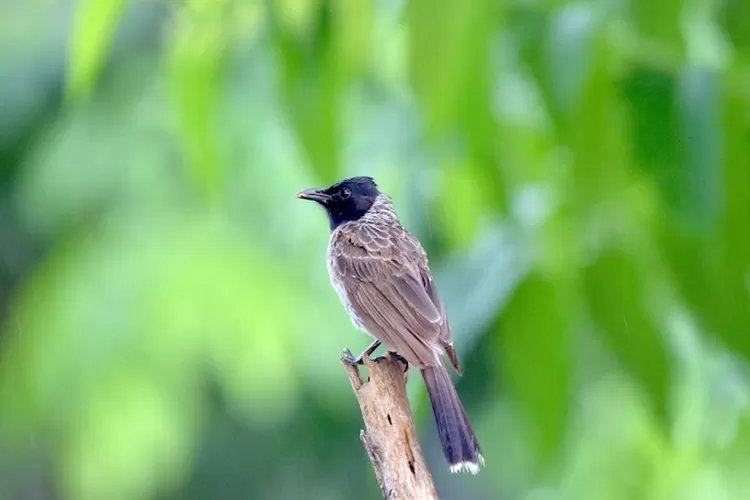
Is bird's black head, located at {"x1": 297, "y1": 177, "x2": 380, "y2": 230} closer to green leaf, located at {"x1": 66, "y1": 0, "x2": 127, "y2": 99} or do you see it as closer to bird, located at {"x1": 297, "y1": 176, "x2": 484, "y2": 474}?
bird, located at {"x1": 297, "y1": 176, "x2": 484, "y2": 474}

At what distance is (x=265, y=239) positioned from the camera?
3.83 m

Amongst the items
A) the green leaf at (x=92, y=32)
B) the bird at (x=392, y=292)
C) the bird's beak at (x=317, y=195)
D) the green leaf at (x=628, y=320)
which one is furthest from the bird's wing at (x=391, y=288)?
the green leaf at (x=92, y=32)

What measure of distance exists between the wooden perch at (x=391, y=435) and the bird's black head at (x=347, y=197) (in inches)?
15.4

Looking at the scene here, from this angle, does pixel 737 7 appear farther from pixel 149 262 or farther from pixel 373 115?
pixel 149 262

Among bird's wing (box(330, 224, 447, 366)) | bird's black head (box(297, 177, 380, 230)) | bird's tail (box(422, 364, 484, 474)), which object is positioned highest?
bird's black head (box(297, 177, 380, 230))

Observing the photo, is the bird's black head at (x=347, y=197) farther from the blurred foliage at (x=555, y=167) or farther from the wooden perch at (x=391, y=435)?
the wooden perch at (x=391, y=435)

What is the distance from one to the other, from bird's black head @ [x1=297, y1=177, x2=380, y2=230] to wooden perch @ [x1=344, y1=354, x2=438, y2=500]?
39 centimetres

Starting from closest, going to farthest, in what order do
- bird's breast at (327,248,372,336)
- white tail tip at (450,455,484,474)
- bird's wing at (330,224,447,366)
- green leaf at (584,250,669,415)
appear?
white tail tip at (450,455,484,474)
green leaf at (584,250,669,415)
bird's wing at (330,224,447,366)
bird's breast at (327,248,372,336)

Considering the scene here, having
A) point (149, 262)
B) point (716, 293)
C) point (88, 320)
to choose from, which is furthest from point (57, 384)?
point (716, 293)

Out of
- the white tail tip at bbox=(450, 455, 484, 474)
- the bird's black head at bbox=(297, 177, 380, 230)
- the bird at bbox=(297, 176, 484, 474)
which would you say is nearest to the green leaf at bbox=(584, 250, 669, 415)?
the bird at bbox=(297, 176, 484, 474)

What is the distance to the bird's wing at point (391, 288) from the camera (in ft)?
5.16

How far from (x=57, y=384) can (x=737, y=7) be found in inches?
122

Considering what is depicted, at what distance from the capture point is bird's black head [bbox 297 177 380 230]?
5.85 ft

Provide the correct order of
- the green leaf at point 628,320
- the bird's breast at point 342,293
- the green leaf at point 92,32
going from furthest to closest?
the bird's breast at point 342,293 < the green leaf at point 628,320 < the green leaf at point 92,32
